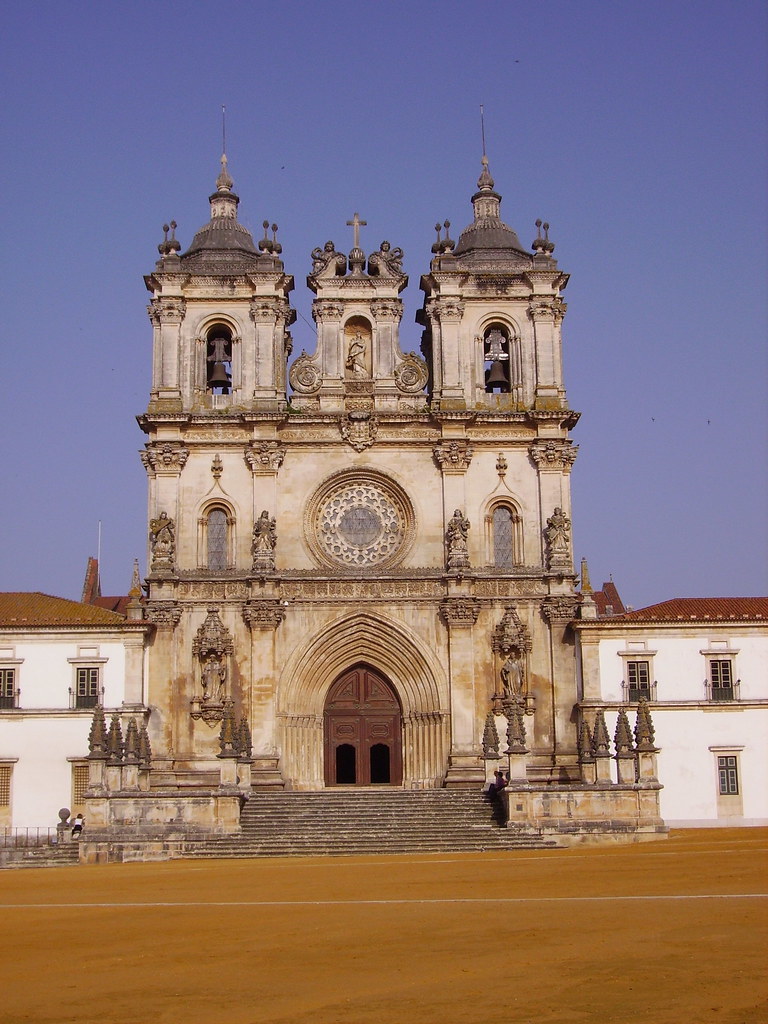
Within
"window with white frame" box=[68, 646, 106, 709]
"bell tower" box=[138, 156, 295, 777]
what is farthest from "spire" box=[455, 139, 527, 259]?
"window with white frame" box=[68, 646, 106, 709]

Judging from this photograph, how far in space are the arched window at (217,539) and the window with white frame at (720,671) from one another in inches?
633

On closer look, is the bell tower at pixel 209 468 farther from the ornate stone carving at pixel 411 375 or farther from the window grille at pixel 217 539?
the ornate stone carving at pixel 411 375

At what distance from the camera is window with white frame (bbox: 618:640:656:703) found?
4131 cm

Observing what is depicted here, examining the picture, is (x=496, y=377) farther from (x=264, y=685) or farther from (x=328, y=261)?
(x=264, y=685)

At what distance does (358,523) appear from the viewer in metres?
43.6

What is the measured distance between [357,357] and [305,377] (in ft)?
6.51

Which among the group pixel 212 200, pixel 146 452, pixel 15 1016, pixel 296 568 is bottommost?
pixel 15 1016

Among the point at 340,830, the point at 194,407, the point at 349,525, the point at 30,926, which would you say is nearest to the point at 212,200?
the point at 194,407

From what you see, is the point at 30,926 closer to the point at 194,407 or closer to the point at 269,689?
the point at 269,689

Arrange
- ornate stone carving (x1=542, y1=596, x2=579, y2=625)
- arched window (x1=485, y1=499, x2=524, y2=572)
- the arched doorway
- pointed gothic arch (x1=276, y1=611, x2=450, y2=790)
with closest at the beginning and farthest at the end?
pointed gothic arch (x1=276, y1=611, x2=450, y2=790) < ornate stone carving (x1=542, y1=596, x2=579, y2=625) < the arched doorway < arched window (x1=485, y1=499, x2=524, y2=572)

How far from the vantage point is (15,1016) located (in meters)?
14.2

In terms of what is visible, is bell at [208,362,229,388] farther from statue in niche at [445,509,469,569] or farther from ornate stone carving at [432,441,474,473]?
statue in niche at [445,509,469,569]

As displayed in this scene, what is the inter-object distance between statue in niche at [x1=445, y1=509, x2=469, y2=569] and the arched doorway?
184 inches

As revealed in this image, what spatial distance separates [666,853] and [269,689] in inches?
586
